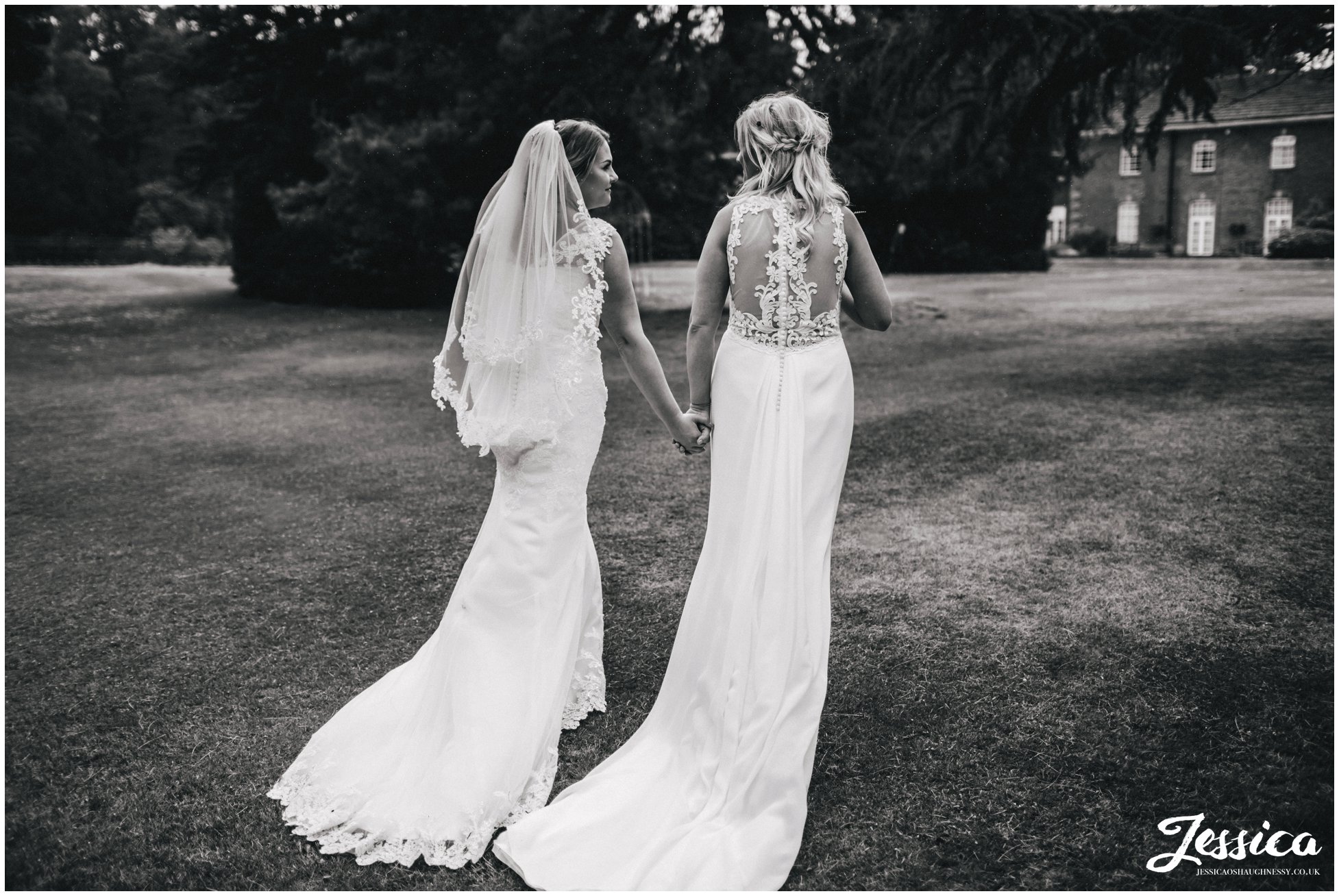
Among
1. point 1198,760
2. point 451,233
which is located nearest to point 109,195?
point 451,233

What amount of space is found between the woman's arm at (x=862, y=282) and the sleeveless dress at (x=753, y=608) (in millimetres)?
68

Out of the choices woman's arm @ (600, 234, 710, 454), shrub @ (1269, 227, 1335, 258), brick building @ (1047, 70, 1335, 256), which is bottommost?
woman's arm @ (600, 234, 710, 454)

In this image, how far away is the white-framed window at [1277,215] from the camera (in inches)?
1633

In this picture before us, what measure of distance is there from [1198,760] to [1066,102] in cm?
1140

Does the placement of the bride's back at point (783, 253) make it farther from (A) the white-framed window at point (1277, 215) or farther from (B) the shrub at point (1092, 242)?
(A) the white-framed window at point (1277, 215)

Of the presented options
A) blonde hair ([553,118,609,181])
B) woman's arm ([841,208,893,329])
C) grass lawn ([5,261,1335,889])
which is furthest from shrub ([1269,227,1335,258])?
blonde hair ([553,118,609,181])

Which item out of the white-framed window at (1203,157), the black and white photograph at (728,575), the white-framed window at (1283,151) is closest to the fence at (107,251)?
the black and white photograph at (728,575)

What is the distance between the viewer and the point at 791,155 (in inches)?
129

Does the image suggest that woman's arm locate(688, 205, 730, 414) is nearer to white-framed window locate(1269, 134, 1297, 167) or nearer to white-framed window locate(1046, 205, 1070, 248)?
white-framed window locate(1269, 134, 1297, 167)

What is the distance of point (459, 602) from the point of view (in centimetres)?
365

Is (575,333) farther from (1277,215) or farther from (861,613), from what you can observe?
(1277,215)

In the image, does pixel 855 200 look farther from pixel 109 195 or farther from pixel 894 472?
pixel 109 195

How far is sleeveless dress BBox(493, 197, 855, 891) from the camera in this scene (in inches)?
122

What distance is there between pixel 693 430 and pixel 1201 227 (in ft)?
156
